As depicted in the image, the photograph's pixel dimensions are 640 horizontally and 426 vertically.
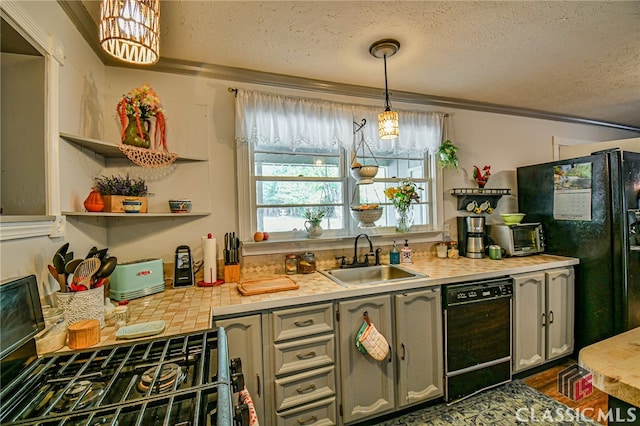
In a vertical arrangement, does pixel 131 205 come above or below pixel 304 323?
above

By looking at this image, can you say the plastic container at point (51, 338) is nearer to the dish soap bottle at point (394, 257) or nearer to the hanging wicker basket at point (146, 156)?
the hanging wicker basket at point (146, 156)

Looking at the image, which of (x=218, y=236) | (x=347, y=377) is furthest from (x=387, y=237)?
(x=218, y=236)

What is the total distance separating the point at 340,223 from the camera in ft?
8.09

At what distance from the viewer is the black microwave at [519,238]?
8.31 feet

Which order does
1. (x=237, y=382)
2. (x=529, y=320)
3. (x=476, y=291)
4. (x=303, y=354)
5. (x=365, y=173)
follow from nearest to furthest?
1. (x=237, y=382)
2. (x=303, y=354)
3. (x=476, y=291)
4. (x=365, y=173)
5. (x=529, y=320)

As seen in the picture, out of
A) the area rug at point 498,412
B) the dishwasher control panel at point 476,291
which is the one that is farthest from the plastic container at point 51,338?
the dishwasher control panel at point 476,291

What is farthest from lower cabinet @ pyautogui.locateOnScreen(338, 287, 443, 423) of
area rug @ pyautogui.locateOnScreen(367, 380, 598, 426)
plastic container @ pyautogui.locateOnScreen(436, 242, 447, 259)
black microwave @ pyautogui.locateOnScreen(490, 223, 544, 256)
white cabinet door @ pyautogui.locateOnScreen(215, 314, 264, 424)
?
black microwave @ pyautogui.locateOnScreen(490, 223, 544, 256)

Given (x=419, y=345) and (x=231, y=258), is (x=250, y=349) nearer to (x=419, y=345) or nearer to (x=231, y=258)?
(x=231, y=258)

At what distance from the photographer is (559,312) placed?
233cm

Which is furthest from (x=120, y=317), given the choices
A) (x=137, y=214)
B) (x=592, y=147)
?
(x=592, y=147)

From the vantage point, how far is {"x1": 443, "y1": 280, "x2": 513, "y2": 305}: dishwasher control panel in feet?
6.17

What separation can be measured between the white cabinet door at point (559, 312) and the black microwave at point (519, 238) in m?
0.30

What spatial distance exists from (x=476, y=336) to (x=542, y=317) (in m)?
0.77

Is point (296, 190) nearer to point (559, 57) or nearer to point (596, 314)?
point (559, 57)
